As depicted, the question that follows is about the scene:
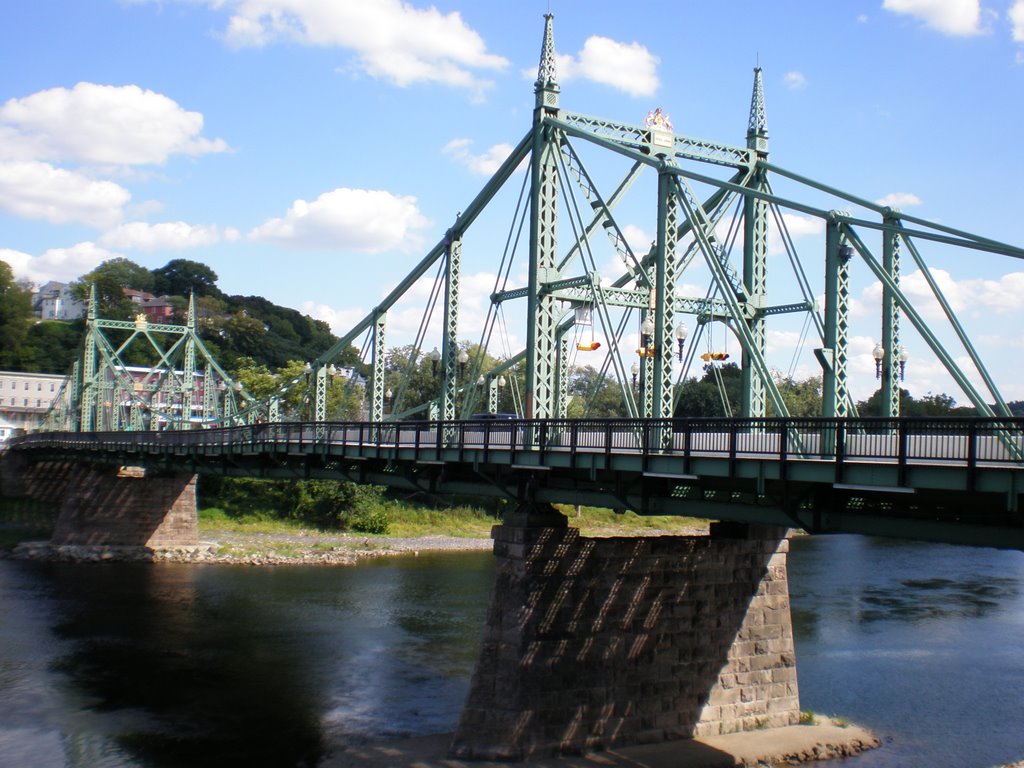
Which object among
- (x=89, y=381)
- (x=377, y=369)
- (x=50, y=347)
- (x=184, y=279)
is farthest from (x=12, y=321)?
(x=377, y=369)

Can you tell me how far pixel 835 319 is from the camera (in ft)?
68.7

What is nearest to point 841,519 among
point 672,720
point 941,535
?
point 941,535

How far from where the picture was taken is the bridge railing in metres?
15.4

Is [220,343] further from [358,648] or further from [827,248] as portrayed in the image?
[827,248]

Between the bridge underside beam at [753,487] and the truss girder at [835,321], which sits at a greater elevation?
the truss girder at [835,321]

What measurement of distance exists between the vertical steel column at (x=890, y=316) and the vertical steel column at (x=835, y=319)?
0.72 metres

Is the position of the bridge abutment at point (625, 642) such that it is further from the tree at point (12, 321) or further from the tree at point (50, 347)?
the tree at point (50, 347)

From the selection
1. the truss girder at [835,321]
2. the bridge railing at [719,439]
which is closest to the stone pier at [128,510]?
the bridge railing at [719,439]

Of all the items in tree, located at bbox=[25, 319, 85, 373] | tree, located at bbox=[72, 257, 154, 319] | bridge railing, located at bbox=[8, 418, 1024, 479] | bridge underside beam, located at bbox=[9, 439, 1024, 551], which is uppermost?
tree, located at bbox=[72, 257, 154, 319]

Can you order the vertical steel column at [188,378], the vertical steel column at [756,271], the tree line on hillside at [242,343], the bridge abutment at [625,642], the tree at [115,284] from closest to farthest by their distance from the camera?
the bridge abutment at [625,642] → the vertical steel column at [756,271] → the vertical steel column at [188,378] → the tree line on hillside at [242,343] → the tree at [115,284]

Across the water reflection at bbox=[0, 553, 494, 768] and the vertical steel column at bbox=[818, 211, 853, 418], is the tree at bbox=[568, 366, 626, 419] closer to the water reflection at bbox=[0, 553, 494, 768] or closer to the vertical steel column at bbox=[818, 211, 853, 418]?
the water reflection at bbox=[0, 553, 494, 768]

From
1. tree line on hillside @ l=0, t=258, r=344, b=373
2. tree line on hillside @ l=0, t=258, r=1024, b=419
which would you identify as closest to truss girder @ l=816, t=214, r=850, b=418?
tree line on hillside @ l=0, t=258, r=1024, b=419

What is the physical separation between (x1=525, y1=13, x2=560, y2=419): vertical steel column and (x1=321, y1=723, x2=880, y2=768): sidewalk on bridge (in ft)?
33.4

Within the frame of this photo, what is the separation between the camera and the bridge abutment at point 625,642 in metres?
22.8
